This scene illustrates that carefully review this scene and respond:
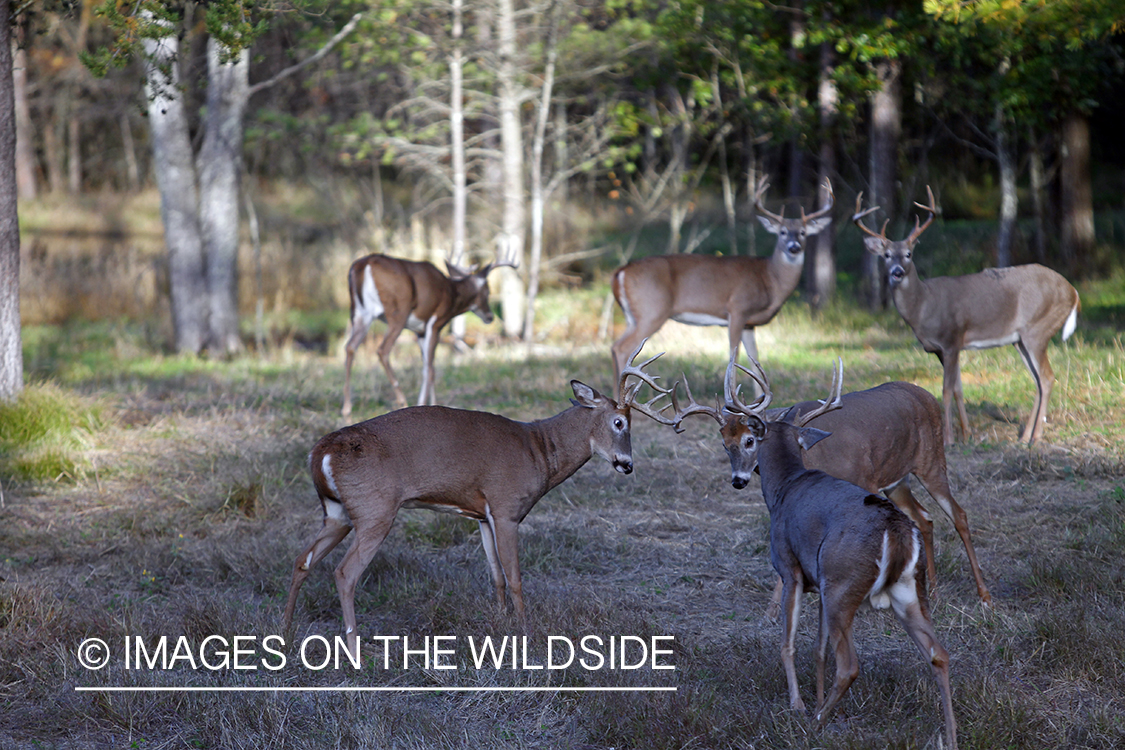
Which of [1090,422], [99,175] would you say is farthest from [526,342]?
[99,175]

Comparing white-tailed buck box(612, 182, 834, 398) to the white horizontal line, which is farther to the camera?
white-tailed buck box(612, 182, 834, 398)

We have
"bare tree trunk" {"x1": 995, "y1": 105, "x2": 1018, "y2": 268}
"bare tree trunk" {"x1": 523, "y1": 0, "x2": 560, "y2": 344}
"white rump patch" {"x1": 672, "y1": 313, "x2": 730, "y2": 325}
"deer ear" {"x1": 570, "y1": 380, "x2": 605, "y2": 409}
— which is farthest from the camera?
"bare tree trunk" {"x1": 995, "y1": 105, "x2": 1018, "y2": 268}

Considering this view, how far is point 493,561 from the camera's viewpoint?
18.6 ft

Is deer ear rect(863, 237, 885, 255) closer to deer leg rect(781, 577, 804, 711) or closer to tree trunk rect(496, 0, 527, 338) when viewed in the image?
deer leg rect(781, 577, 804, 711)

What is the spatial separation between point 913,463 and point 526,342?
30.4 feet

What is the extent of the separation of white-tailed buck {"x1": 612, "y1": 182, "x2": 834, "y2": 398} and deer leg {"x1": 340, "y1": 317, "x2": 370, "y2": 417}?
2.61 metres

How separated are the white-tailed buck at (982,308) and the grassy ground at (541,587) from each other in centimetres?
61

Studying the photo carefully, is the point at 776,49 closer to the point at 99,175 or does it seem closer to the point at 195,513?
the point at 195,513

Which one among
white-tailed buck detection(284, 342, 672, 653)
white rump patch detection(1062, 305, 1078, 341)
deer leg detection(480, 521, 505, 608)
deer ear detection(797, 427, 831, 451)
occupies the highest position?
white rump patch detection(1062, 305, 1078, 341)

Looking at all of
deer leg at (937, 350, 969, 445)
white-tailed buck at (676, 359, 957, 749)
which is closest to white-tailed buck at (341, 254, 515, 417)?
deer leg at (937, 350, 969, 445)

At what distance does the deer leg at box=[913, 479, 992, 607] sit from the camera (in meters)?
5.61

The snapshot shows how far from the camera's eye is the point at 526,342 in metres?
14.8

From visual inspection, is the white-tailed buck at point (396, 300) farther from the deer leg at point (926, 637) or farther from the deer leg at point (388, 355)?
the deer leg at point (926, 637)

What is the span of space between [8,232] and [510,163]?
26.5ft
